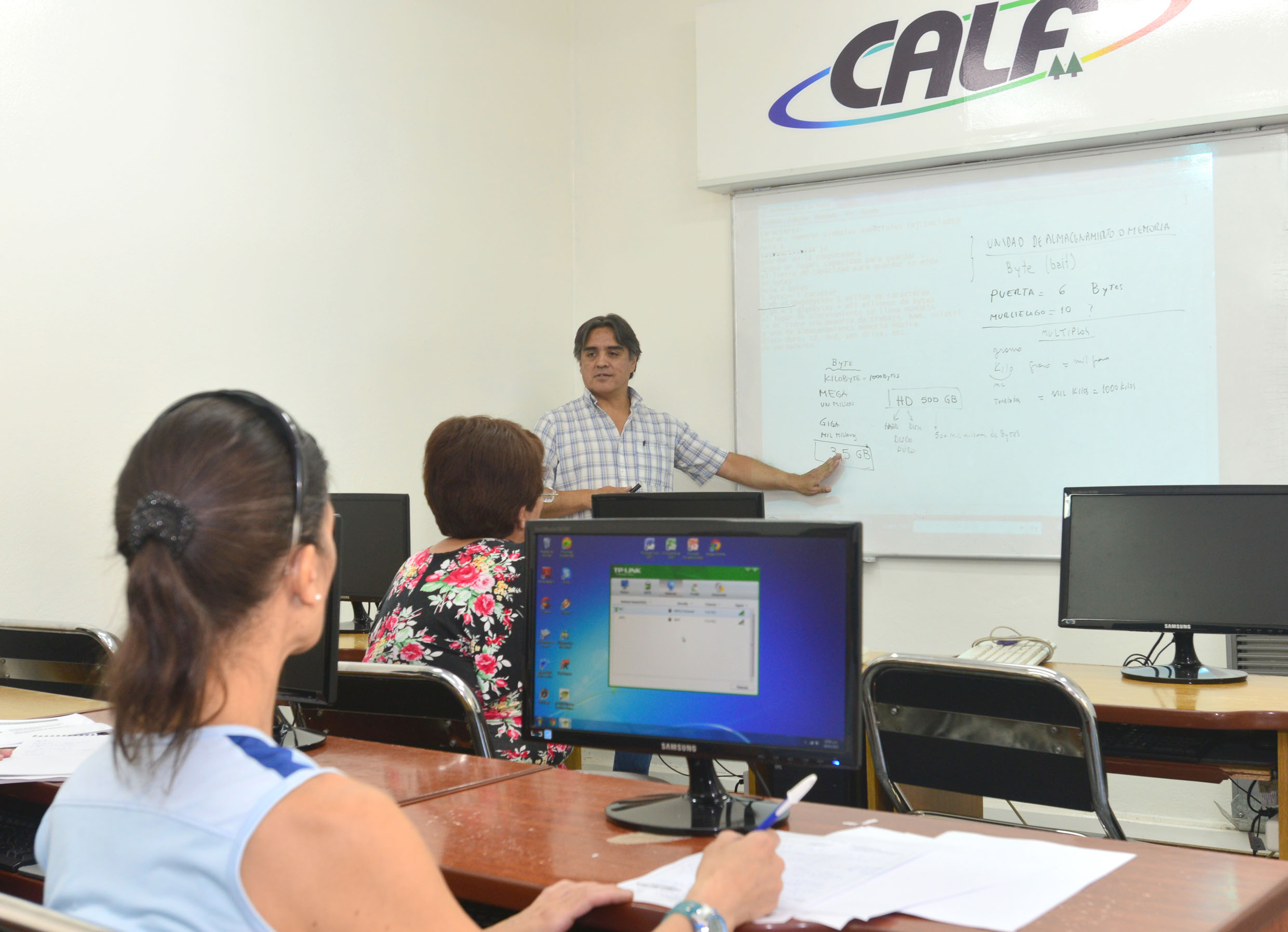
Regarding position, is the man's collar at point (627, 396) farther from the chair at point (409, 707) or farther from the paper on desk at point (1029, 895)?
the paper on desk at point (1029, 895)

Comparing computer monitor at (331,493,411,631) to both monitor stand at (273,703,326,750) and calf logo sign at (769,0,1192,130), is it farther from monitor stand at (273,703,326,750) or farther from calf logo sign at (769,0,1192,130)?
calf logo sign at (769,0,1192,130)

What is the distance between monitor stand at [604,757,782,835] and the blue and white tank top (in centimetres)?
59

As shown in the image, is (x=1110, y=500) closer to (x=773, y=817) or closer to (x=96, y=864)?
(x=773, y=817)

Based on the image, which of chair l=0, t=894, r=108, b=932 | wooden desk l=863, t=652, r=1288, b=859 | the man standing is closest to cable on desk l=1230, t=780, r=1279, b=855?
wooden desk l=863, t=652, r=1288, b=859

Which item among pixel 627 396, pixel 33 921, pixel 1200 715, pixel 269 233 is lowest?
pixel 1200 715

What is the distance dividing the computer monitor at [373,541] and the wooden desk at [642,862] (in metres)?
2.00

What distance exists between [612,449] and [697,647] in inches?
128

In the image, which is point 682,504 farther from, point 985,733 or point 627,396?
point 627,396

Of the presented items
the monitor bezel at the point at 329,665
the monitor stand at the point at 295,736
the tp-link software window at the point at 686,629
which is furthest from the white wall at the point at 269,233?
the tp-link software window at the point at 686,629

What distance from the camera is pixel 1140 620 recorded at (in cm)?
276

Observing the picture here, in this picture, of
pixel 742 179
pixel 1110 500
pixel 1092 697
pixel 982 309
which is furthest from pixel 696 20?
pixel 1092 697

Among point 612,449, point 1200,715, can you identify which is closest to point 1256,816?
point 1200,715

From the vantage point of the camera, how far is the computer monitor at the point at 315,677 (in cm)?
184

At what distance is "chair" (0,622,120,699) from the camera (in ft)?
7.70
